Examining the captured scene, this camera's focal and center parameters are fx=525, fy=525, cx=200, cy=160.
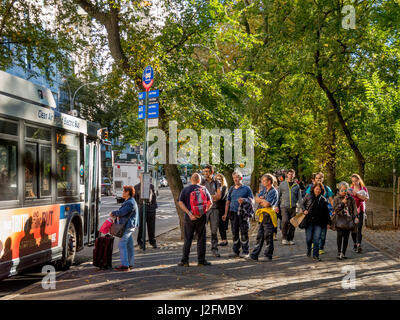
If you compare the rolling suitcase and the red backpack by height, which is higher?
the red backpack

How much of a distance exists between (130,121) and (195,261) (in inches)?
956

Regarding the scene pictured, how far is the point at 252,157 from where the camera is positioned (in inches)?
925

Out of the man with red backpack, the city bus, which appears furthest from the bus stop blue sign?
the man with red backpack

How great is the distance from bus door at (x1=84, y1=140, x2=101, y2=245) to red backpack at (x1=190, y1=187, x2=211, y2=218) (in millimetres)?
2516

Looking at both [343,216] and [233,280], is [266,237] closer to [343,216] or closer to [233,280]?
[343,216]

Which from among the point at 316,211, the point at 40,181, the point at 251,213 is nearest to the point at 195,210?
the point at 251,213

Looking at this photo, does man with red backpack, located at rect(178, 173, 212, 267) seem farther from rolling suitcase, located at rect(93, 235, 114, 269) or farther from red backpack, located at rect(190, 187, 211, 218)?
rolling suitcase, located at rect(93, 235, 114, 269)

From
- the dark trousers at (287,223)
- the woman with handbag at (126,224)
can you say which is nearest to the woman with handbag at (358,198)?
the dark trousers at (287,223)

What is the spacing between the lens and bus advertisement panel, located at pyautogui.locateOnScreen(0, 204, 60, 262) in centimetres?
702

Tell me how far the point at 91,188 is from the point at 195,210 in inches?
108

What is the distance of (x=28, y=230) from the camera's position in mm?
7730

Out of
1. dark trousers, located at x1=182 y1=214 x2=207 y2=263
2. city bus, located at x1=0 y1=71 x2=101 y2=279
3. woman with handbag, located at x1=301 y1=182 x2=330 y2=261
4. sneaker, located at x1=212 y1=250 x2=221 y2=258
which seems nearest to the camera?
city bus, located at x1=0 y1=71 x2=101 y2=279
